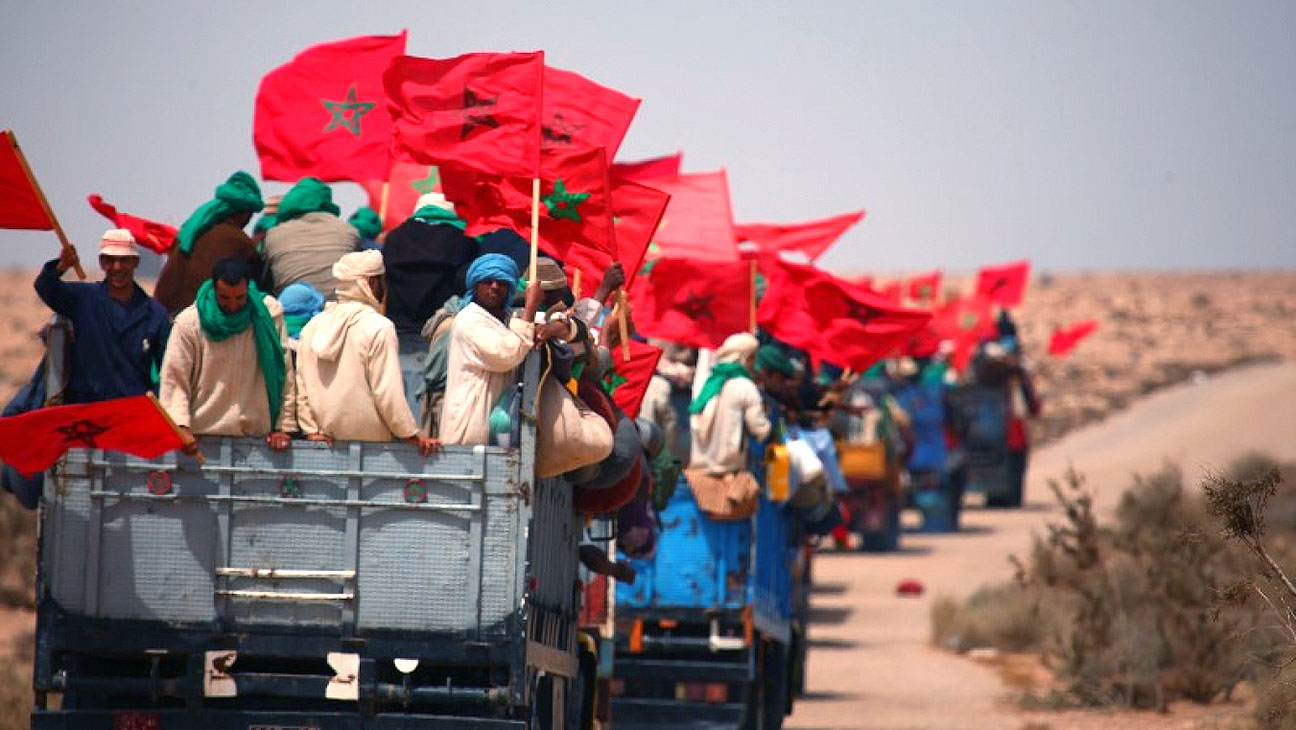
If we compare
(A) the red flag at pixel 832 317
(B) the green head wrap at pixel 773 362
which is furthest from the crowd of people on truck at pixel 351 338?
(A) the red flag at pixel 832 317

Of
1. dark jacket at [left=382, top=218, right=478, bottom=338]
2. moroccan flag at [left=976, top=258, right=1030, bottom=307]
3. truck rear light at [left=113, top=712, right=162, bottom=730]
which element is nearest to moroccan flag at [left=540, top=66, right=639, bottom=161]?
dark jacket at [left=382, top=218, right=478, bottom=338]

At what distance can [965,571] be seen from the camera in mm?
31531

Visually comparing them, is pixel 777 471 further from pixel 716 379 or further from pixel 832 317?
pixel 832 317

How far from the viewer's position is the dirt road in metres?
18.0

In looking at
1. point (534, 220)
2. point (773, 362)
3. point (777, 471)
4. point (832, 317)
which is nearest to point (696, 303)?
point (773, 362)

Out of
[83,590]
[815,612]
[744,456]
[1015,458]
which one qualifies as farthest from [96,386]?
[1015,458]

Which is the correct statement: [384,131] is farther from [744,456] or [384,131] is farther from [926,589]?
[926,589]

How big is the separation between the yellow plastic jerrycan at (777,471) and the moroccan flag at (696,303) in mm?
1417

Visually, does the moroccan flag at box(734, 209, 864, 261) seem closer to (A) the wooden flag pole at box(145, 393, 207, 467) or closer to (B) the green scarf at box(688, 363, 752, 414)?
(B) the green scarf at box(688, 363, 752, 414)

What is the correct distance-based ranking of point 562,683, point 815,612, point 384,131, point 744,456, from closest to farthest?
point 562,683
point 744,456
point 384,131
point 815,612

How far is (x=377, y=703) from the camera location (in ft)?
29.1

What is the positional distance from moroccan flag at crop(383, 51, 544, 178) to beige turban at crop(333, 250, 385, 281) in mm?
1543

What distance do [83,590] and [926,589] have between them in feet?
71.2

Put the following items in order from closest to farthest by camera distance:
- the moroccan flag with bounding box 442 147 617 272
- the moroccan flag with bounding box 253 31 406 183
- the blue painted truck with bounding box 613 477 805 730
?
the moroccan flag with bounding box 442 147 617 272 < the blue painted truck with bounding box 613 477 805 730 < the moroccan flag with bounding box 253 31 406 183
